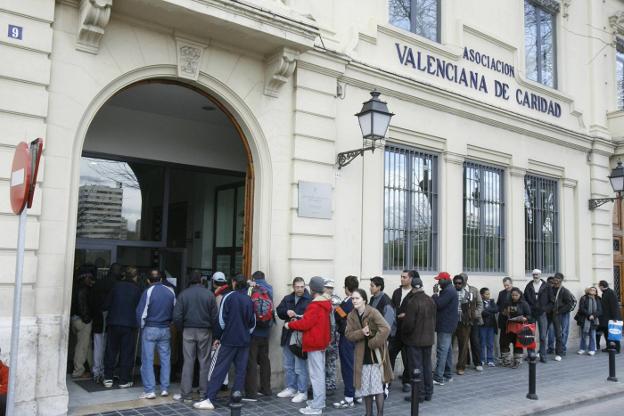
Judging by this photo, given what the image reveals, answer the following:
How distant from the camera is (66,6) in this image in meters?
6.88

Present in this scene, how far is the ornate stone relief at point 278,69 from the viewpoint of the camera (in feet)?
27.3

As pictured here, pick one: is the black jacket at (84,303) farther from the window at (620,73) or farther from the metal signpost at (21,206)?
the window at (620,73)

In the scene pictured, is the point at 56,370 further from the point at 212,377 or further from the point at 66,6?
the point at 66,6

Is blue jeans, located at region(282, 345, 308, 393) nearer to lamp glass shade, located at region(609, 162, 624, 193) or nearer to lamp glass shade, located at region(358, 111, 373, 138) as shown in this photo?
lamp glass shade, located at region(358, 111, 373, 138)

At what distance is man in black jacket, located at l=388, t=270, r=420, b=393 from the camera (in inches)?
325

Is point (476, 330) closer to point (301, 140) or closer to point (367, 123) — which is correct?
point (367, 123)

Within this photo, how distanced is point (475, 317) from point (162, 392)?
18.3 feet

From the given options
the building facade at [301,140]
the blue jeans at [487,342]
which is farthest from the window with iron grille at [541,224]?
the blue jeans at [487,342]

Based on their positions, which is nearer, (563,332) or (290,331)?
(290,331)

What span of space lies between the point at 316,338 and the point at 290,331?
0.70 m

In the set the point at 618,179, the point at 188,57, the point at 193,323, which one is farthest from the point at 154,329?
the point at 618,179

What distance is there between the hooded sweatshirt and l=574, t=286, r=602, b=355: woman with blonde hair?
26.7 ft

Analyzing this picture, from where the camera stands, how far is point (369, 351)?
6.53 m

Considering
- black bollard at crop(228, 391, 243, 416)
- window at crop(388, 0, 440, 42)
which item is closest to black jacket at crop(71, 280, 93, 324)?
black bollard at crop(228, 391, 243, 416)
